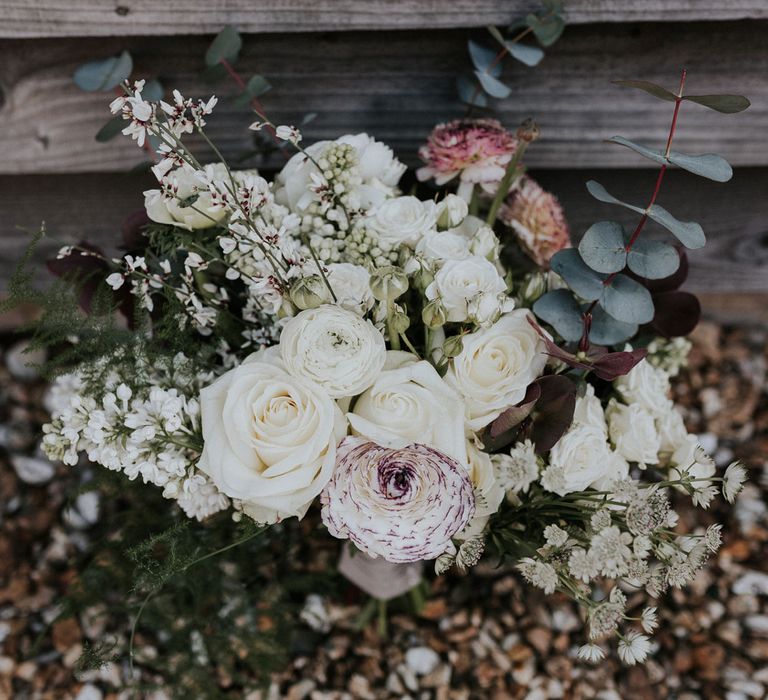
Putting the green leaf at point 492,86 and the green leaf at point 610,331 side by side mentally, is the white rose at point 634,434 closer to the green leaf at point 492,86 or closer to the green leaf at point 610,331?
the green leaf at point 610,331

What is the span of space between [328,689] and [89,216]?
1.12 metres

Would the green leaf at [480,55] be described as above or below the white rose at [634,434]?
above

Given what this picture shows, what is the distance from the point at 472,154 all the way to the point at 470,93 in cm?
24

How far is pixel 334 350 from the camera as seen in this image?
82 cm

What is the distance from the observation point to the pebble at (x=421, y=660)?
4.89 ft

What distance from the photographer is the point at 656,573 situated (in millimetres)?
894

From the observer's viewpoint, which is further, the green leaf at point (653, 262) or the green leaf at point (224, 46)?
the green leaf at point (224, 46)

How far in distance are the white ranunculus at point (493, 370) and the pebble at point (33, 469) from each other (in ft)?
4.23

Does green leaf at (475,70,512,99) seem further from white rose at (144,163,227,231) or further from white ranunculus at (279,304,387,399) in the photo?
white ranunculus at (279,304,387,399)

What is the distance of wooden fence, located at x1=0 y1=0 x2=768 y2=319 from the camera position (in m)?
1.27

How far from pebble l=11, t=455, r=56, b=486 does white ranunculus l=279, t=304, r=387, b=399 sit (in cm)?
122

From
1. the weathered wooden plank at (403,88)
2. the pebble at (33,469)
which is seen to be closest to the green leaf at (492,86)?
the weathered wooden plank at (403,88)

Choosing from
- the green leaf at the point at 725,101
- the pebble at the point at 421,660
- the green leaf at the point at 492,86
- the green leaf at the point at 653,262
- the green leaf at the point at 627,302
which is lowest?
the pebble at the point at 421,660

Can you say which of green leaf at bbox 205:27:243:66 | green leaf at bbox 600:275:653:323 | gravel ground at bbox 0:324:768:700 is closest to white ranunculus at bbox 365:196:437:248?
green leaf at bbox 600:275:653:323
